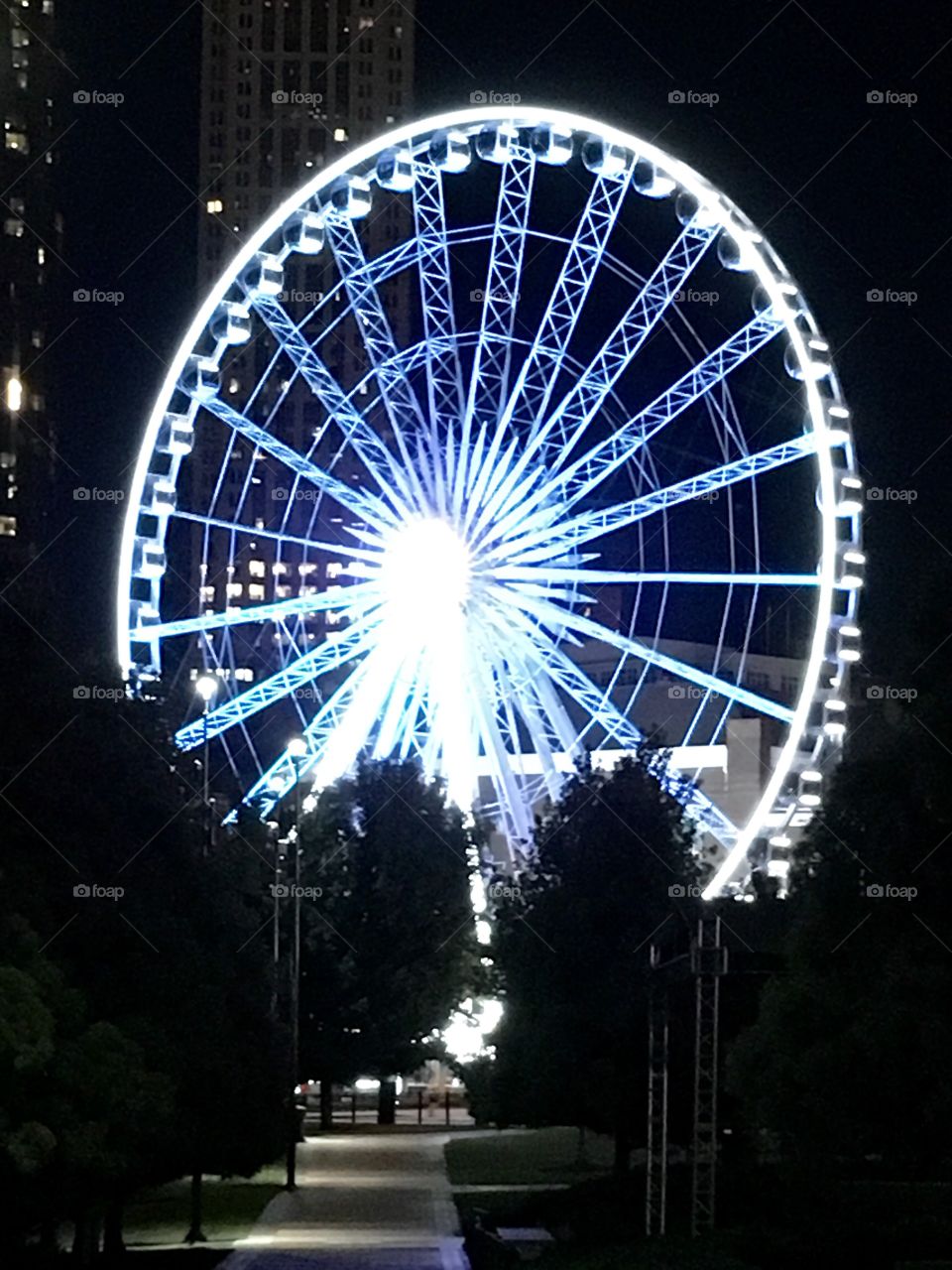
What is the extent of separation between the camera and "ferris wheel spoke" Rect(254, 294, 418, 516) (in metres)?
41.1

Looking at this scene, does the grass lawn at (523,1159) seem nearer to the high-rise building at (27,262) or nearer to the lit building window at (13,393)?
the lit building window at (13,393)

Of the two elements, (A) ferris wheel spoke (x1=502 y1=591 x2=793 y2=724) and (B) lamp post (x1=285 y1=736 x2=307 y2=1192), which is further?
(B) lamp post (x1=285 y1=736 x2=307 y2=1192)

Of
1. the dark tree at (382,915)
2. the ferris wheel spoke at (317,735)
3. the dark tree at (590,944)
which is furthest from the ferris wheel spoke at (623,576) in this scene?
the dark tree at (382,915)

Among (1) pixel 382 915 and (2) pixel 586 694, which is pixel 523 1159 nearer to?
(1) pixel 382 915

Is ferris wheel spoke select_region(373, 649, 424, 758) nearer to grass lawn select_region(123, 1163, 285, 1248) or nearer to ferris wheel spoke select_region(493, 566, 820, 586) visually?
ferris wheel spoke select_region(493, 566, 820, 586)

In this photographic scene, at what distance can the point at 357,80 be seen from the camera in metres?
164

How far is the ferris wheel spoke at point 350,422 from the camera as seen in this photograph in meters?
41.1

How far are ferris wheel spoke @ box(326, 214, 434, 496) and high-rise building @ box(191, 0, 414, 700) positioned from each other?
4301 inches

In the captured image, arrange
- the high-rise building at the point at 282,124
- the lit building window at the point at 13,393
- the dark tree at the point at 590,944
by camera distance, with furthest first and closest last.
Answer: the high-rise building at the point at 282,124, the lit building window at the point at 13,393, the dark tree at the point at 590,944

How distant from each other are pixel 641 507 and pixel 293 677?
6.08 m

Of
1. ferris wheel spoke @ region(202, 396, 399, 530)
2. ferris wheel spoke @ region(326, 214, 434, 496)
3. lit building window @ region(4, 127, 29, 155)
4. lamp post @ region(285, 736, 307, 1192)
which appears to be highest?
lit building window @ region(4, 127, 29, 155)

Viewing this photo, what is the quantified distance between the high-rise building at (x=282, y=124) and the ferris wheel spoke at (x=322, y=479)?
365ft

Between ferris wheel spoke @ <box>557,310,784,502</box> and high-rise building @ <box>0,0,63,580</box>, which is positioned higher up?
high-rise building @ <box>0,0,63,580</box>

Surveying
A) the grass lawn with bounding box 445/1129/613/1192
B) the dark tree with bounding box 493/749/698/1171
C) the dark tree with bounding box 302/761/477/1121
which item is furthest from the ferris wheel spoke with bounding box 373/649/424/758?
the dark tree with bounding box 302/761/477/1121
